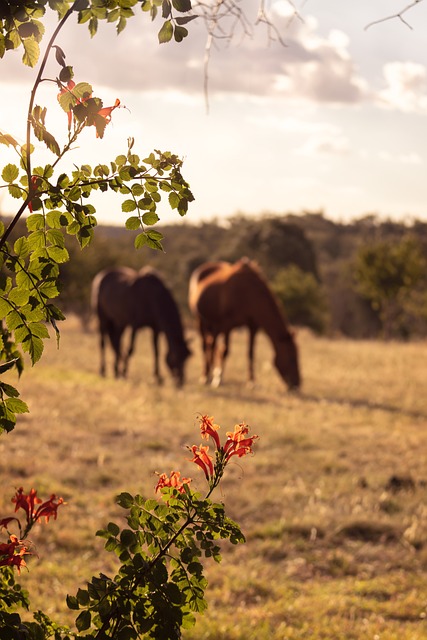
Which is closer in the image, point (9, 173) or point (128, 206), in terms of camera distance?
point (9, 173)

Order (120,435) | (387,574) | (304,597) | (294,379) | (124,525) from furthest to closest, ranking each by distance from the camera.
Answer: (294,379) → (120,435) → (124,525) → (387,574) → (304,597)

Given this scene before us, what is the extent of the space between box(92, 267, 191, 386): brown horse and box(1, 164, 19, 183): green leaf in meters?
10.4

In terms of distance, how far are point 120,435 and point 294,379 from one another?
4545mm

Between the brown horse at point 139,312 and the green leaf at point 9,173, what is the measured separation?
34.1 feet

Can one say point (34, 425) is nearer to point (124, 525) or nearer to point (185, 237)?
point (124, 525)

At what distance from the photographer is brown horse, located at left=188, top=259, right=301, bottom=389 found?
12.7 meters

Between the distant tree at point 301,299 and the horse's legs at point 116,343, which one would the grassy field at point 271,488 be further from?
the distant tree at point 301,299

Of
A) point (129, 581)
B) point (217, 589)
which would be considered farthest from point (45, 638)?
point (217, 589)

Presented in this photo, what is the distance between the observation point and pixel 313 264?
45688 mm

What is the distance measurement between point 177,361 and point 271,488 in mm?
5641

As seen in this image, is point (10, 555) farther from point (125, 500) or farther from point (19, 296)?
point (19, 296)

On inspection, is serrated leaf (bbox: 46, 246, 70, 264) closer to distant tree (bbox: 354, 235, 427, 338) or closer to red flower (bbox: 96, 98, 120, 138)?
red flower (bbox: 96, 98, 120, 138)

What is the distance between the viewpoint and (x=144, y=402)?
34.6ft

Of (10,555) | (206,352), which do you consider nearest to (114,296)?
(206,352)
